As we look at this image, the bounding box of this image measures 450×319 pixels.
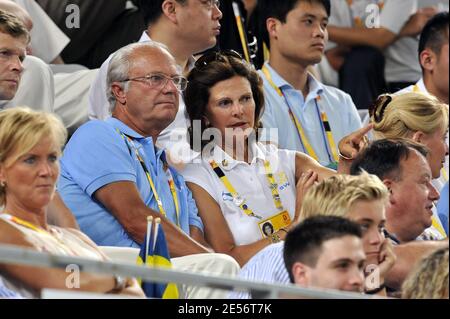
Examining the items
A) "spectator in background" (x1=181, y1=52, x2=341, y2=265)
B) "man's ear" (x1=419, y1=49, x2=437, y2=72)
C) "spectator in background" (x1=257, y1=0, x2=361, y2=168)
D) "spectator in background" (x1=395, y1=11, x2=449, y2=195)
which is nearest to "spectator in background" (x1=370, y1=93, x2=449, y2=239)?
"spectator in background" (x1=181, y1=52, x2=341, y2=265)

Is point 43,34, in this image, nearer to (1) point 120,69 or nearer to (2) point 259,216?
(1) point 120,69

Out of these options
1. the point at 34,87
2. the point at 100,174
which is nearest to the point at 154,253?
the point at 100,174

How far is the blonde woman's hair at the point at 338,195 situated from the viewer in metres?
4.82

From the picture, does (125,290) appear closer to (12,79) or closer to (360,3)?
(12,79)

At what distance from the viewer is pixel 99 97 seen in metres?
6.38

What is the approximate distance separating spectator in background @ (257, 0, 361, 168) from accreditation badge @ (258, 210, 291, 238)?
932mm

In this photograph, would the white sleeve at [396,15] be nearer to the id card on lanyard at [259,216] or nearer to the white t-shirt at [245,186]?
the white t-shirt at [245,186]

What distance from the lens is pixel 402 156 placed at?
564 cm

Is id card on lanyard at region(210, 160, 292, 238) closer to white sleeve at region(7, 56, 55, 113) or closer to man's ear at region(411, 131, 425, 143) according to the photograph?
man's ear at region(411, 131, 425, 143)

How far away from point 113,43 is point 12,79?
1975mm

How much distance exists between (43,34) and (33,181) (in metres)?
2.80

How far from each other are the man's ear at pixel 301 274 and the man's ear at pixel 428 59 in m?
3.31

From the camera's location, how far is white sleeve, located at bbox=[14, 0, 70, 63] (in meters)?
7.31

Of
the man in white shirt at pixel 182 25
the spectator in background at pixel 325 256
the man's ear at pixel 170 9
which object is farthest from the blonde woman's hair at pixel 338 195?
the man's ear at pixel 170 9
